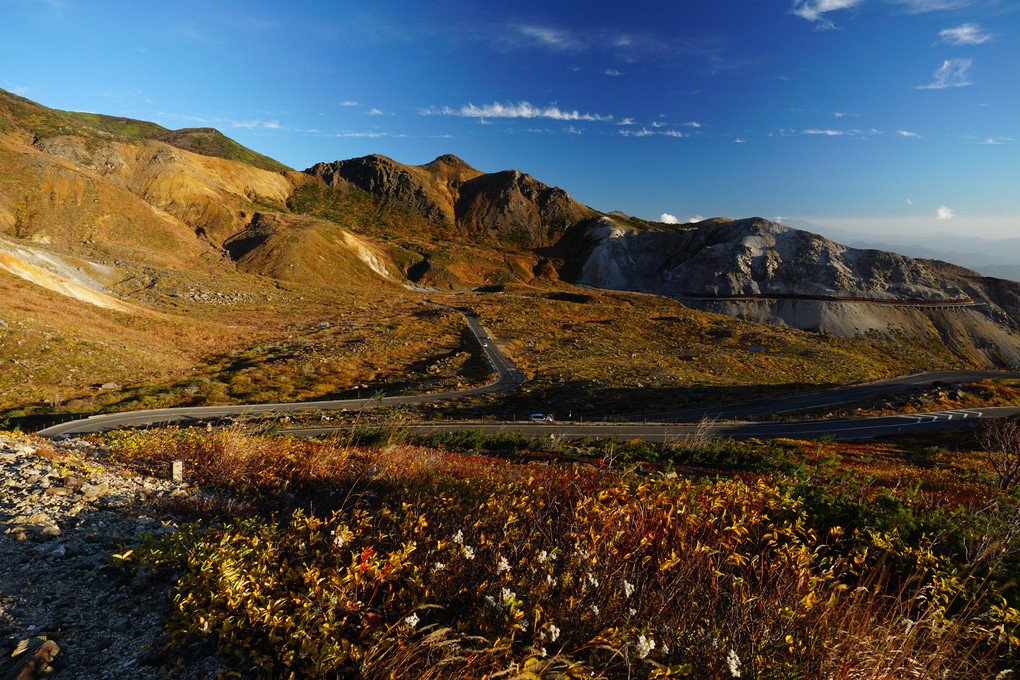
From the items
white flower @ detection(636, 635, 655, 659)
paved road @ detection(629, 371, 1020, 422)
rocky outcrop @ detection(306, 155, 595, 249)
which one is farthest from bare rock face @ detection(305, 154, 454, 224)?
white flower @ detection(636, 635, 655, 659)

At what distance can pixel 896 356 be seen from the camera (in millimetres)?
70375

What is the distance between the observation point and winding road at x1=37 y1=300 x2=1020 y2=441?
23.7 metres

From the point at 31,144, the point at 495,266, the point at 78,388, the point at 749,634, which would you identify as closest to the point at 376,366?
the point at 78,388

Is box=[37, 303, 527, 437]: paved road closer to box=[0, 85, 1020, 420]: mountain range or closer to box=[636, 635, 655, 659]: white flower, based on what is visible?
box=[0, 85, 1020, 420]: mountain range

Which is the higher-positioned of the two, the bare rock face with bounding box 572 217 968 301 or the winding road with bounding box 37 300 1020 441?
the bare rock face with bounding box 572 217 968 301

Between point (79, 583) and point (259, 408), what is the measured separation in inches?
1166

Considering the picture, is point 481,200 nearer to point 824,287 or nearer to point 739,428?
point 824,287

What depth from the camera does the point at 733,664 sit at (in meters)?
2.38

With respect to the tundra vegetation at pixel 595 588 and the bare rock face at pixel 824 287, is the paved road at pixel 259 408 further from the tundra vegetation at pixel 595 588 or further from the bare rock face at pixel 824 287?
the bare rock face at pixel 824 287

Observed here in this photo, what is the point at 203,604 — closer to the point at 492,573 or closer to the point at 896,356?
the point at 492,573

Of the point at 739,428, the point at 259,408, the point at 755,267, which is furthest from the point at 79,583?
the point at 755,267

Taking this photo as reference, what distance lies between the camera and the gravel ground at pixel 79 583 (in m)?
2.61

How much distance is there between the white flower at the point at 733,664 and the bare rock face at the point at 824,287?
329 feet

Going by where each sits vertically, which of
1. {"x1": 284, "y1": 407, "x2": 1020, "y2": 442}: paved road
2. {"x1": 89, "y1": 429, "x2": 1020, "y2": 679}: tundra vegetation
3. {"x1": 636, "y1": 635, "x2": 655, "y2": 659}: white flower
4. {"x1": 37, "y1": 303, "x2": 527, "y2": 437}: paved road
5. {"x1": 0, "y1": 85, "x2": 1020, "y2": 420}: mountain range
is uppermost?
{"x1": 0, "y1": 85, "x2": 1020, "y2": 420}: mountain range
